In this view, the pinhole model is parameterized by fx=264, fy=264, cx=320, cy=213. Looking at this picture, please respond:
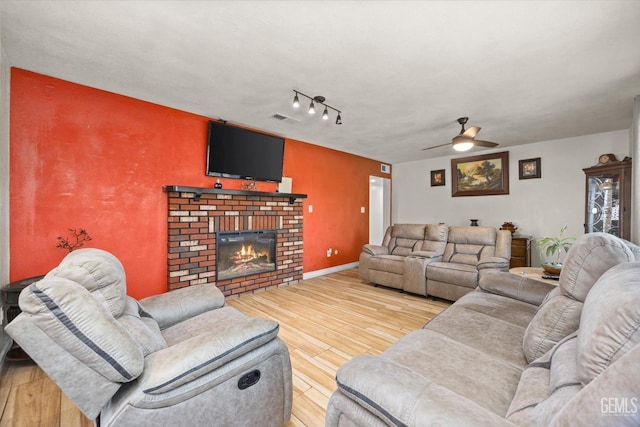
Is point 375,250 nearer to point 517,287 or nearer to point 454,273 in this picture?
point 454,273

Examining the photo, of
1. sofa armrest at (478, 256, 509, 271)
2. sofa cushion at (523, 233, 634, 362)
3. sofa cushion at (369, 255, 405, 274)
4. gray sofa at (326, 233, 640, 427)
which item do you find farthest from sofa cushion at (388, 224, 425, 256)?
sofa cushion at (523, 233, 634, 362)

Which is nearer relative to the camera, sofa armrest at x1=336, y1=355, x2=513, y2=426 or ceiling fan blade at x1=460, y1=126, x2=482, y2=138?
sofa armrest at x1=336, y1=355, x2=513, y2=426

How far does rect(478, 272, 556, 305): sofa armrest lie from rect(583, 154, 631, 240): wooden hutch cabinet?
Answer: 2.61 metres

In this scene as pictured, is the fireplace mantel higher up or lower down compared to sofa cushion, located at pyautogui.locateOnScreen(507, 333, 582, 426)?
higher up

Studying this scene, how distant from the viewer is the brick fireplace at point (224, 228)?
10.4 ft

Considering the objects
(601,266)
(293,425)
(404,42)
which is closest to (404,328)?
(293,425)

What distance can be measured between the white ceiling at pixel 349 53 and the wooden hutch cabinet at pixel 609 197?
26.3 inches

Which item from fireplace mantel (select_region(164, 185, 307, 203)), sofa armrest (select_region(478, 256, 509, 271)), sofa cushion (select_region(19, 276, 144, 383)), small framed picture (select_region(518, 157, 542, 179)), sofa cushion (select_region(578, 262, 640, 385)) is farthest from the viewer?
small framed picture (select_region(518, 157, 542, 179))

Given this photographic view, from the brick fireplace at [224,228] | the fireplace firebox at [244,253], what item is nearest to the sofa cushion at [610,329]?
the brick fireplace at [224,228]

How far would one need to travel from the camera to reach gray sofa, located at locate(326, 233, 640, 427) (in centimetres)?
58

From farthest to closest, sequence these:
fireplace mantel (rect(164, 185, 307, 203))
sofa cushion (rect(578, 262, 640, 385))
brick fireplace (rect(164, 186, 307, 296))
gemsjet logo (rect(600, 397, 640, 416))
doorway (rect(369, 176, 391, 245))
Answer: doorway (rect(369, 176, 391, 245))
brick fireplace (rect(164, 186, 307, 296))
fireplace mantel (rect(164, 185, 307, 203))
sofa cushion (rect(578, 262, 640, 385))
gemsjet logo (rect(600, 397, 640, 416))

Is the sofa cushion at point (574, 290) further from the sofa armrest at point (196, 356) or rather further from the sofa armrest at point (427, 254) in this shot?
the sofa armrest at point (427, 254)

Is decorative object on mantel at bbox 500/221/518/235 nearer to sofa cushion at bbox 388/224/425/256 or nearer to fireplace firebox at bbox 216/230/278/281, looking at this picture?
sofa cushion at bbox 388/224/425/256

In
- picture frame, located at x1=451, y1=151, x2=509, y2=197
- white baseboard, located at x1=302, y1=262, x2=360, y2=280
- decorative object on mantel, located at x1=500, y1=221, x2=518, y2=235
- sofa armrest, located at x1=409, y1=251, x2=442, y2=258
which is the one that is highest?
picture frame, located at x1=451, y1=151, x2=509, y2=197
